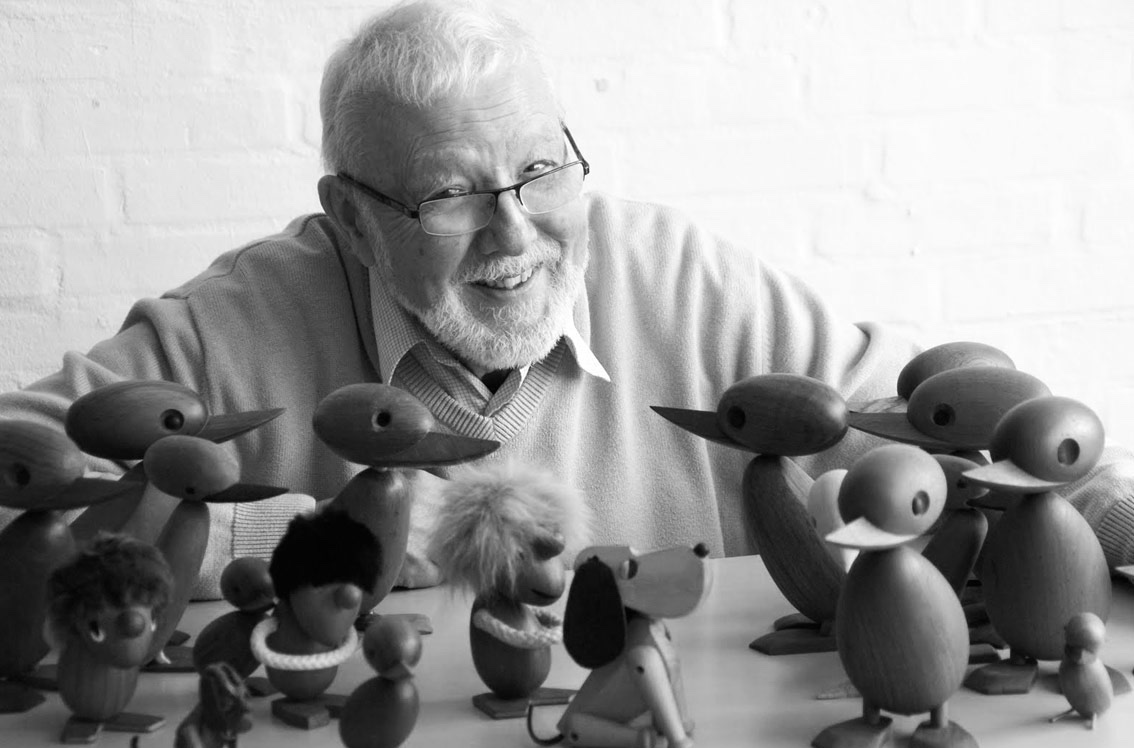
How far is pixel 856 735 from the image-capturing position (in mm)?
746

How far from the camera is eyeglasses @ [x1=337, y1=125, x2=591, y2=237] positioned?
1311 mm

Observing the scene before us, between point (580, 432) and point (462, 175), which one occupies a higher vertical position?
point (462, 175)

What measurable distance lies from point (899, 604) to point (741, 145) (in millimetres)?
1287

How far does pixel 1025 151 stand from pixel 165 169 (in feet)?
4.15

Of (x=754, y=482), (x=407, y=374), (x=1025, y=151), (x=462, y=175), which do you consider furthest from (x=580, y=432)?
(x=1025, y=151)

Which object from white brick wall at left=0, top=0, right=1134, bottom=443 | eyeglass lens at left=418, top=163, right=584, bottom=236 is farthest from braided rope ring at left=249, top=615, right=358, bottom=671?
white brick wall at left=0, top=0, right=1134, bottom=443

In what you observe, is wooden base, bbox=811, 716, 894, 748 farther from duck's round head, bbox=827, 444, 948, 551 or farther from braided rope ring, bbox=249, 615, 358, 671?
braided rope ring, bbox=249, 615, 358, 671

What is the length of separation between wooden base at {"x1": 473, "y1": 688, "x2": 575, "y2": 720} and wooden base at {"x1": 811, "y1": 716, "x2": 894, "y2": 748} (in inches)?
6.2

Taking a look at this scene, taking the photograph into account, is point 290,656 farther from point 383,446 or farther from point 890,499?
point 890,499

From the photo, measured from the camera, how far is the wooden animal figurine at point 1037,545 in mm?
774

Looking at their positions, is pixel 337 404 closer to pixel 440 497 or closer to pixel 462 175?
pixel 440 497

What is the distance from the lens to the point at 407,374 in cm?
Answer: 144

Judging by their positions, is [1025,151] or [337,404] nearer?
[337,404]

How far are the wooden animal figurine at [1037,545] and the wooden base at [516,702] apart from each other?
260 mm
